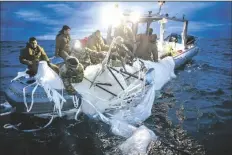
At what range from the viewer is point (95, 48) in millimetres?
8727

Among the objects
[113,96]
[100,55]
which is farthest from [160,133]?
[100,55]

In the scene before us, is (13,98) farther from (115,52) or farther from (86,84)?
(115,52)

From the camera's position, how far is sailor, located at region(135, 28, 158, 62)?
10672mm

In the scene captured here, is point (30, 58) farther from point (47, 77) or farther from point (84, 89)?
point (84, 89)

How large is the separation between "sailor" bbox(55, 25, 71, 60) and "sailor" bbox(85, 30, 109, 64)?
0.66m

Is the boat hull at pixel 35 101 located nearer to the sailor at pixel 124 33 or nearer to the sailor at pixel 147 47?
→ the sailor at pixel 124 33

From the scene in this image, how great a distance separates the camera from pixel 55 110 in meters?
7.02

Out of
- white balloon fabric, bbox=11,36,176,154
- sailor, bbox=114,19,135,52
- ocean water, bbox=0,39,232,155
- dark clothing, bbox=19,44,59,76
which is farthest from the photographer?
sailor, bbox=114,19,135,52

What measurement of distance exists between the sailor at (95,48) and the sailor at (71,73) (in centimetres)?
127

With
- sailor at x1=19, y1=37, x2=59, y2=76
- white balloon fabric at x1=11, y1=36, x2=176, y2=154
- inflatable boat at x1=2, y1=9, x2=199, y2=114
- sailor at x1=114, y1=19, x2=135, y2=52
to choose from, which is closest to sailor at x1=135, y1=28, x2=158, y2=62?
sailor at x1=114, y1=19, x2=135, y2=52

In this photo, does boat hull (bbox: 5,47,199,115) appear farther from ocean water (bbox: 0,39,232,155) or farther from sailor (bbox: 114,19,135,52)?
sailor (bbox: 114,19,135,52)

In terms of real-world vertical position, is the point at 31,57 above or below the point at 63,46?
below

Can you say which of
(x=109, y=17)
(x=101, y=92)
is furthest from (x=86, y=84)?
(x=109, y=17)

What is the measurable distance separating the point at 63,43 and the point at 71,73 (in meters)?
1.85
